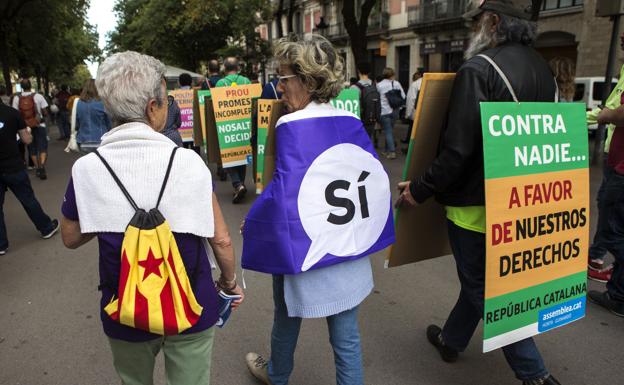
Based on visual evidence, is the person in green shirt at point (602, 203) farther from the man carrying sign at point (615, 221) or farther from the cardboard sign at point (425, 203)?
the cardboard sign at point (425, 203)

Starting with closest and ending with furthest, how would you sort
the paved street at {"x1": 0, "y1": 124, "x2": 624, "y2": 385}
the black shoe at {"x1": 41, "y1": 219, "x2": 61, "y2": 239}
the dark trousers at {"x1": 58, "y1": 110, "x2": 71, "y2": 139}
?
the paved street at {"x1": 0, "y1": 124, "x2": 624, "y2": 385}
the black shoe at {"x1": 41, "y1": 219, "x2": 61, "y2": 239}
the dark trousers at {"x1": 58, "y1": 110, "x2": 71, "y2": 139}

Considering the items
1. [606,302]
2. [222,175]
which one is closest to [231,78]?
[222,175]

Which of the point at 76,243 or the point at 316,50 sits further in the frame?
the point at 316,50

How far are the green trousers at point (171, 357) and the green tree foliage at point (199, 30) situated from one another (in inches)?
1037

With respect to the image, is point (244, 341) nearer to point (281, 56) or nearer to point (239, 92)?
point (281, 56)

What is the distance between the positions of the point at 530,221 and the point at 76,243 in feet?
5.92

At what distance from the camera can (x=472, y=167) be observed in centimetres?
205

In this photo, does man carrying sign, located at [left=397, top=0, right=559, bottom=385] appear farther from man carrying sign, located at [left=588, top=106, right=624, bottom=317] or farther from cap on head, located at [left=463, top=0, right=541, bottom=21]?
man carrying sign, located at [left=588, top=106, right=624, bottom=317]

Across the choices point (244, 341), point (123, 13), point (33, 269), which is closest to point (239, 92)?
point (33, 269)

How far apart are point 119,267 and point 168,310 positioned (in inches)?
8.7

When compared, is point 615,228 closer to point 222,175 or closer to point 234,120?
point 234,120

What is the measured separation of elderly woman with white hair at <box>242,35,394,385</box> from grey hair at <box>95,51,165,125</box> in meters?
0.50

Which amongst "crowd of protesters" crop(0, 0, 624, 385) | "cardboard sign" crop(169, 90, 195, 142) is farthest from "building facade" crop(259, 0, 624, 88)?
"crowd of protesters" crop(0, 0, 624, 385)

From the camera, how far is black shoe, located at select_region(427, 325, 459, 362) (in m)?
2.75
